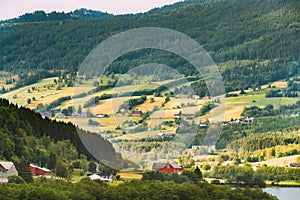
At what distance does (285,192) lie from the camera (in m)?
81.5

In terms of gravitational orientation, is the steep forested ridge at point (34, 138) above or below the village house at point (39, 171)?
above

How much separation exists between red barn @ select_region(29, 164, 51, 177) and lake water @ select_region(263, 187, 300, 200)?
16.0m

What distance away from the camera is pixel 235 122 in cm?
14338

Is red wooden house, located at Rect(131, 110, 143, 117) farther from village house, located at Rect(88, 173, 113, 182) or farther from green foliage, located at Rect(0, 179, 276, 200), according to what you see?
green foliage, located at Rect(0, 179, 276, 200)

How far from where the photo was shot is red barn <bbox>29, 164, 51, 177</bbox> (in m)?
66.1

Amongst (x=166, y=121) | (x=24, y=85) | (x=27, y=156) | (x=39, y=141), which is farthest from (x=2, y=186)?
(x=24, y=85)

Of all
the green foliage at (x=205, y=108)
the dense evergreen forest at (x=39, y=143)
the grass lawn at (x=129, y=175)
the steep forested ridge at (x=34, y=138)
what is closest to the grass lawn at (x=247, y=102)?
the green foliage at (x=205, y=108)

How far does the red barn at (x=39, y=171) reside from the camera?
66.1 metres

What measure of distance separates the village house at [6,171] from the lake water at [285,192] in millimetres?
19274

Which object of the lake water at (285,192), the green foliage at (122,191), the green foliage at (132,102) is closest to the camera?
the green foliage at (122,191)

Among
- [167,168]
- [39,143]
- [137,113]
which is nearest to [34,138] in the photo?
[39,143]

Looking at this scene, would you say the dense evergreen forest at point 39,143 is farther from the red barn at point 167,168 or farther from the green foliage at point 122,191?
the red barn at point 167,168

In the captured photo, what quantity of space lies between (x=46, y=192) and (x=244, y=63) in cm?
13214

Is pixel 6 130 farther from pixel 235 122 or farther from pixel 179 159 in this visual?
pixel 235 122
